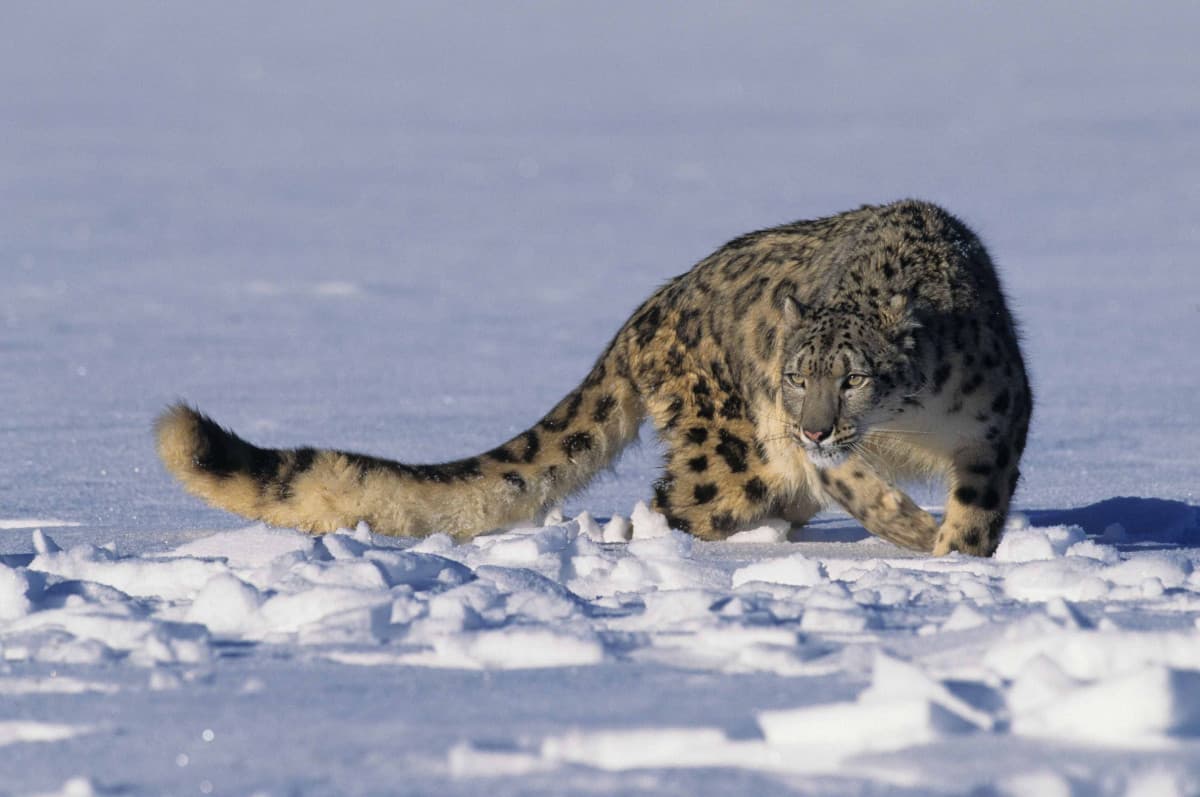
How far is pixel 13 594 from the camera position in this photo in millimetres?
3896

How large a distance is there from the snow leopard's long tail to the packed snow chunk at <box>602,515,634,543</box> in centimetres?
37

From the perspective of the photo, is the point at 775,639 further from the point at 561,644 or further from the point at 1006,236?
the point at 1006,236

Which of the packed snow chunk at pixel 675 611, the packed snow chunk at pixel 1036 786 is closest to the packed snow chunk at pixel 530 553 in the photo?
the packed snow chunk at pixel 675 611

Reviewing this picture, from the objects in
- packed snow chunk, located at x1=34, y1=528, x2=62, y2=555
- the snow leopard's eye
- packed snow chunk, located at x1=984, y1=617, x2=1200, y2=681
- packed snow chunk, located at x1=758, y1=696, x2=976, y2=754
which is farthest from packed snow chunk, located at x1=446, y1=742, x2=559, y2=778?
the snow leopard's eye

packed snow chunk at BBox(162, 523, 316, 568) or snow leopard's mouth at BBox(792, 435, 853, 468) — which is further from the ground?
snow leopard's mouth at BBox(792, 435, 853, 468)

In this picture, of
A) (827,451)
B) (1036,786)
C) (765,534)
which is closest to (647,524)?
(765,534)

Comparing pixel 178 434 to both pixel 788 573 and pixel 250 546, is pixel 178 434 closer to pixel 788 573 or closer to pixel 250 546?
pixel 250 546

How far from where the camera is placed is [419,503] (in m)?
5.49

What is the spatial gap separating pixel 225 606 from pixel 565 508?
253 centimetres

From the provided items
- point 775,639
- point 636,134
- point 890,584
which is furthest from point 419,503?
point 636,134

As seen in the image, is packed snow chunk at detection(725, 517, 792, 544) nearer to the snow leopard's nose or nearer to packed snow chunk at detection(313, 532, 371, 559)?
the snow leopard's nose

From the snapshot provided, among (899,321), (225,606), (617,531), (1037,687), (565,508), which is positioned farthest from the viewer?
(565,508)

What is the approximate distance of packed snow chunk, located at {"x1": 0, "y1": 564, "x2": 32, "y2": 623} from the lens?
12.6ft

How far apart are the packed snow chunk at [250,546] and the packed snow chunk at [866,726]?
1.68 m
